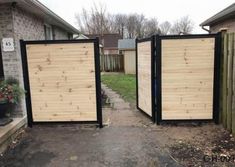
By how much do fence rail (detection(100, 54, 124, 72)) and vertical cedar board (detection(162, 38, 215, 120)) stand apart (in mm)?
15440

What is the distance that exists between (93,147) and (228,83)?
3059 millimetres

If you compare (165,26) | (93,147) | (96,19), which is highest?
(165,26)

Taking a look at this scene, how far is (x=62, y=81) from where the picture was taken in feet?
18.5

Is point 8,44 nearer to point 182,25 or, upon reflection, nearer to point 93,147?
point 93,147

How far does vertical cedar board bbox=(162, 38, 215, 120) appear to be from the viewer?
5438 mm

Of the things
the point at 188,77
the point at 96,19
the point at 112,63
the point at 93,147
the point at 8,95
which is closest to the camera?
the point at 93,147

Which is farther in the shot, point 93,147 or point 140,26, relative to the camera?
point 140,26

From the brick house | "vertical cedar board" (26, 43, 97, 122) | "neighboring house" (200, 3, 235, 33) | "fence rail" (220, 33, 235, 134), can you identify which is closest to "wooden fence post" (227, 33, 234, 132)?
"fence rail" (220, 33, 235, 134)

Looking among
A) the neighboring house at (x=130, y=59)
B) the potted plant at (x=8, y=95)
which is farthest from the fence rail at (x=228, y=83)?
the neighboring house at (x=130, y=59)

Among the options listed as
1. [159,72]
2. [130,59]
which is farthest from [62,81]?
[130,59]

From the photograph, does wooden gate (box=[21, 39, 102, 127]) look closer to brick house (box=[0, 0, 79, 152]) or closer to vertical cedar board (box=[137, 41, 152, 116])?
brick house (box=[0, 0, 79, 152])

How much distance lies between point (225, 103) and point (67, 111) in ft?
11.7

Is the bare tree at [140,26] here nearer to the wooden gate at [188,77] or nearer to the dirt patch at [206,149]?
the wooden gate at [188,77]

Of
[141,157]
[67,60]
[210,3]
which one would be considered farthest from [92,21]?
[141,157]
